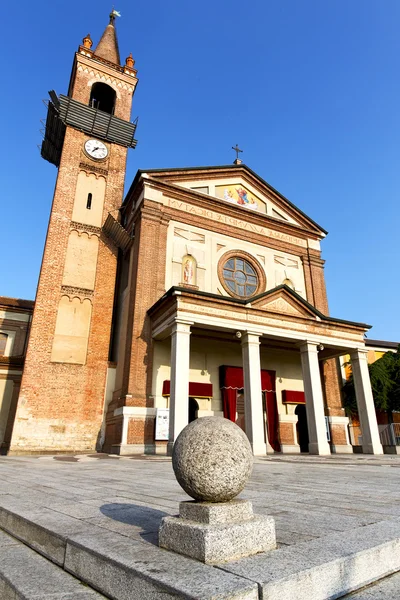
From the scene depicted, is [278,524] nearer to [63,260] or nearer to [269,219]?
[63,260]

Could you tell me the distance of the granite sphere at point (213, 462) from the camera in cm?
254

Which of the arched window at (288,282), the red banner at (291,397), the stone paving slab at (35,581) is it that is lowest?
the stone paving slab at (35,581)

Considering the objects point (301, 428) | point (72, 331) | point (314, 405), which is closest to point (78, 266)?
point (72, 331)

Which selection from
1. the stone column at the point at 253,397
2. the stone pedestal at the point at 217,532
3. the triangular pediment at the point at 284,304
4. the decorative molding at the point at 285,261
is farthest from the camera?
the decorative molding at the point at 285,261

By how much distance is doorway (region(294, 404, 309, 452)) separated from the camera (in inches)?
752

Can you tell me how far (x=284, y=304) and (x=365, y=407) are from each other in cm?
Result: 580

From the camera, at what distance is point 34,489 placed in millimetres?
5348

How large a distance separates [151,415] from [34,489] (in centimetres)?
979

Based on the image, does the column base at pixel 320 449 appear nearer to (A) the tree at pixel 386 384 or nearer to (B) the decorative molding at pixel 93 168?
(A) the tree at pixel 386 384

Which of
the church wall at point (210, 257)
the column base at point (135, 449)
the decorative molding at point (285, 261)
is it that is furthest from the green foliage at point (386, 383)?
the column base at point (135, 449)

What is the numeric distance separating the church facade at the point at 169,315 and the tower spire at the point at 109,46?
3.25m

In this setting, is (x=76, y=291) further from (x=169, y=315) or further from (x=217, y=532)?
(x=217, y=532)

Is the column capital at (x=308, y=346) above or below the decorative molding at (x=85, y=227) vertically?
below

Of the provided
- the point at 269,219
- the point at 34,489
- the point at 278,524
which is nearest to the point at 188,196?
the point at 269,219
